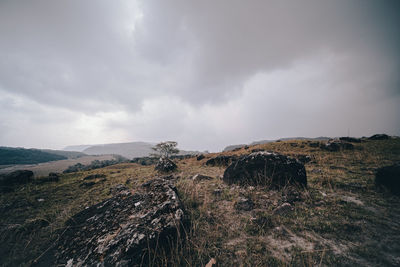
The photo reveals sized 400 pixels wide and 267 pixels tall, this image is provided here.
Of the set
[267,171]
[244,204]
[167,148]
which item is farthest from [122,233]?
[167,148]

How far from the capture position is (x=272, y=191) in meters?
4.91

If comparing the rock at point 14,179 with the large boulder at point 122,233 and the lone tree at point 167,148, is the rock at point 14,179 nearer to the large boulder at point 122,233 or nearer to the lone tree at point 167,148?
the large boulder at point 122,233

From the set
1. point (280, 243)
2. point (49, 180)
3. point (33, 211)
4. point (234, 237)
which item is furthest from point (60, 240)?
point (49, 180)

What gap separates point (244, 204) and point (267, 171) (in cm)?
248

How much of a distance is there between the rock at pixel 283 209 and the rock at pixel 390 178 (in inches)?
155

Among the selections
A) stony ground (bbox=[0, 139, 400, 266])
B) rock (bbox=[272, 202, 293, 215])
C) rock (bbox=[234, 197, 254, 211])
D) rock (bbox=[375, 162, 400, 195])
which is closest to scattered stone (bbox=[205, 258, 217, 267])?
stony ground (bbox=[0, 139, 400, 266])

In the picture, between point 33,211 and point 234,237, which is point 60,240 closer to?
point 234,237

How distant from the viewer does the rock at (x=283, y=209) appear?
3559 millimetres

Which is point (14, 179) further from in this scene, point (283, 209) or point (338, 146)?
point (338, 146)

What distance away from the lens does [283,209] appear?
366 cm

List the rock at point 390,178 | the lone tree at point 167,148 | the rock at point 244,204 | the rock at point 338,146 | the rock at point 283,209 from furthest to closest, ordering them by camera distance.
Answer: the lone tree at point 167,148
the rock at point 338,146
the rock at point 390,178
the rock at point 244,204
the rock at point 283,209

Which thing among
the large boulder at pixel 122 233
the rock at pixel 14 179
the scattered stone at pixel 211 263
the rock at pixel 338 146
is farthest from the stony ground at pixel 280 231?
the rock at pixel 338 146

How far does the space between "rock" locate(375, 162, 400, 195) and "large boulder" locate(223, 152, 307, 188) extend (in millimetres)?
2347

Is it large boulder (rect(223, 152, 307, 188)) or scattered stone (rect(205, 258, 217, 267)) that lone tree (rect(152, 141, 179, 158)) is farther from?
scattered stone (rect(205, 258, 217, 267))
